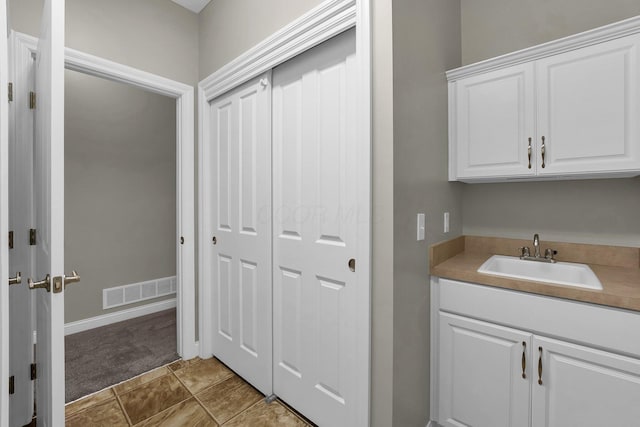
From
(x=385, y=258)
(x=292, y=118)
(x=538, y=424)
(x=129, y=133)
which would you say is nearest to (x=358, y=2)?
(x=292, y=118)

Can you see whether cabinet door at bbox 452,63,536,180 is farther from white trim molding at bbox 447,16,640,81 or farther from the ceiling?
the ceiling

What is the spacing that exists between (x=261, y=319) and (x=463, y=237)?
4.64 feet

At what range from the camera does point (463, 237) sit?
6.45ft

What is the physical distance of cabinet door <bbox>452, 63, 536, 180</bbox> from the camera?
1.55 meters

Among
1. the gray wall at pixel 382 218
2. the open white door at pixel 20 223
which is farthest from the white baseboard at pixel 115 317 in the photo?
the gray wall at pixel 382 218

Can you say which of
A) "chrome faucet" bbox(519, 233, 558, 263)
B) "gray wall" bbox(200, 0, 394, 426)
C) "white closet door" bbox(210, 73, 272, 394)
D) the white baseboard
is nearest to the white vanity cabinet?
"gray wall" bbox(200, 0, 394, 426)

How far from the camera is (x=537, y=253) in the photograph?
1680 millimetres

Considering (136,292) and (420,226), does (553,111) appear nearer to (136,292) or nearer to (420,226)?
(420,226)

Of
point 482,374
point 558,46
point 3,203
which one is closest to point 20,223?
point 3,203

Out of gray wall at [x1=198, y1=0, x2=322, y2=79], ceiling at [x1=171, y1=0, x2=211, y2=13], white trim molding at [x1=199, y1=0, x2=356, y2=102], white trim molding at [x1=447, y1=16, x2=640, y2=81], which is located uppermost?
ceiling at [x1=171, y1=0, x2=211, y2=13]

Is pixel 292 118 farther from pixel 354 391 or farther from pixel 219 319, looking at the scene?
pixel 219 319

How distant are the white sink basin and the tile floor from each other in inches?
53.9

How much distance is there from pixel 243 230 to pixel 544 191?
1.86m

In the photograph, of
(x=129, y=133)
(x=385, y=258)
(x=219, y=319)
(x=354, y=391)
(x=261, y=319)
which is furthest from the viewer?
(x=129, y=133)
